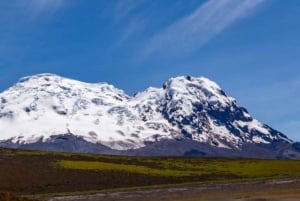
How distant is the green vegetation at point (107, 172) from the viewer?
380 ft

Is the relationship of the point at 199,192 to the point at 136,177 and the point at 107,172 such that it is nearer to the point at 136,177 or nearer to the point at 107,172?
the point at 136,177

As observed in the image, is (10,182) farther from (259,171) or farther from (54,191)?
(259,171)

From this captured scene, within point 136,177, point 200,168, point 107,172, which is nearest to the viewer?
point 136,177

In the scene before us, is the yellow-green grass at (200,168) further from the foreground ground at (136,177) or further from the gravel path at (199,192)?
the gravel path at (199,192)

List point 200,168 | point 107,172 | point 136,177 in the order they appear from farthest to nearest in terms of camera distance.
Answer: point 200,168
point 107,172
point 136,177

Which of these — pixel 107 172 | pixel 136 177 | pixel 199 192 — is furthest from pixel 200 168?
pixel 199 192

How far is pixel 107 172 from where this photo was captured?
132125 mm

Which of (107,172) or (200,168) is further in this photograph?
(200,168)

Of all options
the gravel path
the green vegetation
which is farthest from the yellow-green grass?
the gravel path

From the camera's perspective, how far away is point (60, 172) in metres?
130

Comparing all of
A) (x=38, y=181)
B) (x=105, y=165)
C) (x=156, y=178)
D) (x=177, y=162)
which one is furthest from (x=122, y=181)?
(x=177, y=162)

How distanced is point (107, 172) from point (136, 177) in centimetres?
816

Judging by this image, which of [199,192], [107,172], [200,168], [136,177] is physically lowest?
[199,192]

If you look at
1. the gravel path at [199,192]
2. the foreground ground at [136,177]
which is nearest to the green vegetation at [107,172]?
the foreground ground at [136,177]
